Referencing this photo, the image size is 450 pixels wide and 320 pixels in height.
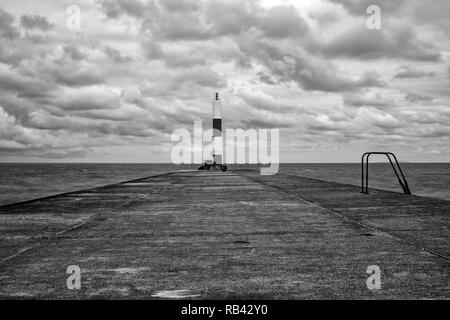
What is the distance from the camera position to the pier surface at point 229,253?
4.32 metres

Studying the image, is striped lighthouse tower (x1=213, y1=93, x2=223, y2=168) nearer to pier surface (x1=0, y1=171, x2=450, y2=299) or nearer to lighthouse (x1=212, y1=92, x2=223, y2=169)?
lighthouse (x1=212, y1=92, x2=223, y2=169)

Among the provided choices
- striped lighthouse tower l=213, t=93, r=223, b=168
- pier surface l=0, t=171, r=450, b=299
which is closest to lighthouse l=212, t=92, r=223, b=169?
striped lighthouse tower l=213, t=93, r=223, b=168

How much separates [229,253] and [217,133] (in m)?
46.2

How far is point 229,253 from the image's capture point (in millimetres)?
5992

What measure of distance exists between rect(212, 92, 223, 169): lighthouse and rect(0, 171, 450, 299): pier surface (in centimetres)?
4136

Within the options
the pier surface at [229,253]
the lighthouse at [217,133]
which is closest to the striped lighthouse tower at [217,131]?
the lighthouse at [217,133]

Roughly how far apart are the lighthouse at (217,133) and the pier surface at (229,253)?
41.4 m

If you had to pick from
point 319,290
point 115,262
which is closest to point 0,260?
point 115,262

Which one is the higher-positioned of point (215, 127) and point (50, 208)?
point (215, 127)

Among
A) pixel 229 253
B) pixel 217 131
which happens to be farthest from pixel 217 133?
pixel 229 253

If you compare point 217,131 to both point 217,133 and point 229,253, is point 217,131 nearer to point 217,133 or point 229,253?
point 217,133

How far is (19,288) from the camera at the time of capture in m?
4.40

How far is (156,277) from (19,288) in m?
1.29
